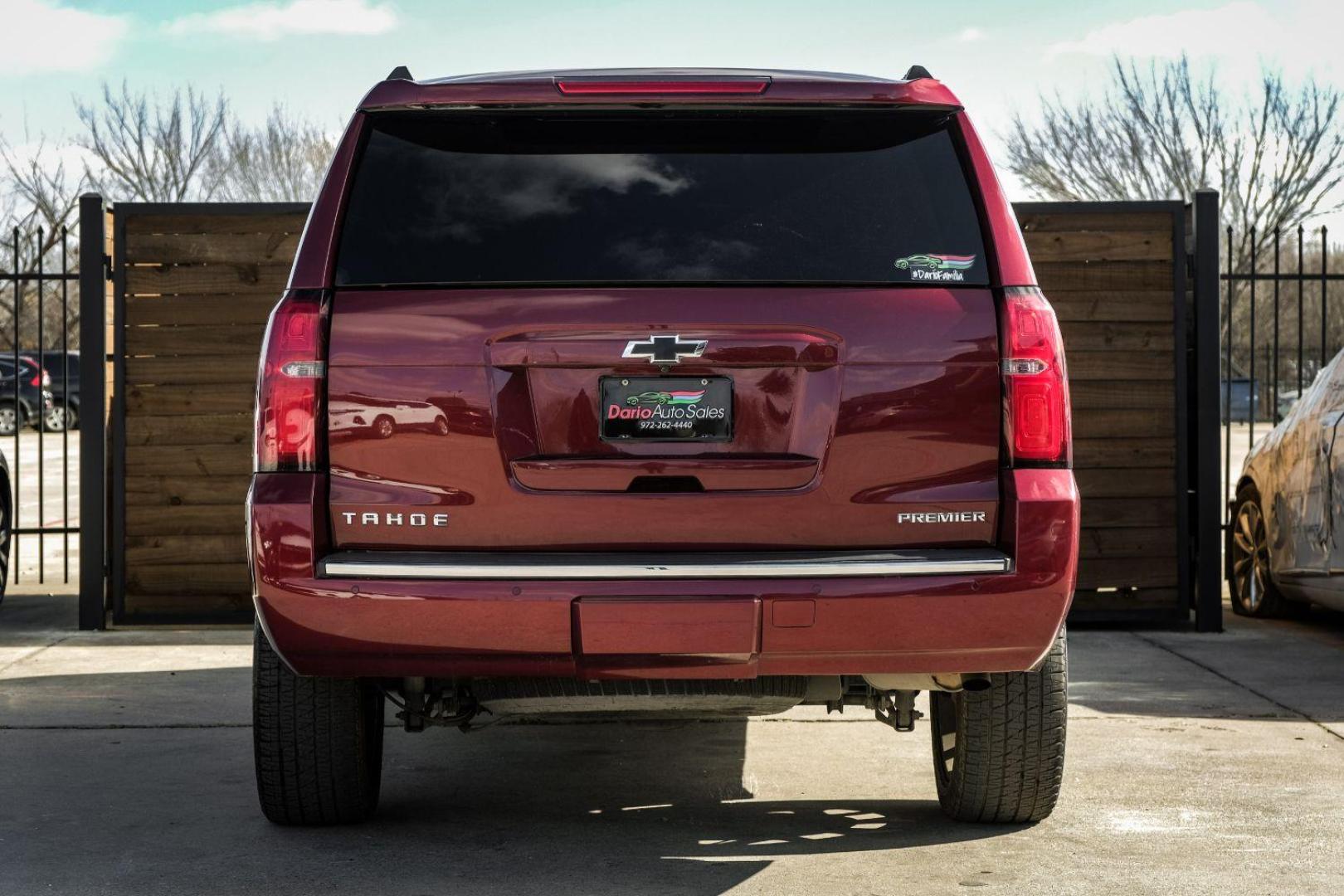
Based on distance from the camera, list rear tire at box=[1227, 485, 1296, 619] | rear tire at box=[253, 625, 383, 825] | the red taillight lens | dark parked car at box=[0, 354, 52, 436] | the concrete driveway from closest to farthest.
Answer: the red taillight lens → the concrete driveway → rear tire at box=[253, 625, 383, 825] → rear tire at box=[1227, 485, 1296, 619] → dark parked car at box=[0, 354, 52, 436]

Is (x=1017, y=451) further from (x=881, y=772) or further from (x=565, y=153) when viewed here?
(x=881, y=772)

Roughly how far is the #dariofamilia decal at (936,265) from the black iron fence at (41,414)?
5760mm

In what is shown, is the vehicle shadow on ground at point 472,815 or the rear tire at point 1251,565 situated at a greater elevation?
the rear tire at point 1251,565

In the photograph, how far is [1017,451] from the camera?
3.88 metres

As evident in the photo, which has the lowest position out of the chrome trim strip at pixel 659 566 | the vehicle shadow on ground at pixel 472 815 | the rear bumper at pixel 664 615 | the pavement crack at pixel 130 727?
the vehicle shadow on ground at pixel 472 815

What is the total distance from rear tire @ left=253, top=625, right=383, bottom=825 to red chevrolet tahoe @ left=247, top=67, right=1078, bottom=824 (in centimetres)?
48

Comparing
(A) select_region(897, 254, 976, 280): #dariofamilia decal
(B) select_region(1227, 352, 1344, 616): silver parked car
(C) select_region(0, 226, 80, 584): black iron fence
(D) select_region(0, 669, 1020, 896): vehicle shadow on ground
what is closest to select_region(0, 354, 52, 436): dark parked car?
(C) select_region(0, 226, 80, 584): black iron fence

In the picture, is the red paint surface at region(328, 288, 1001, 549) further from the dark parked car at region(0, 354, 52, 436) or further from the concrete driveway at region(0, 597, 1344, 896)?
the dark parked car at region(0, 354, 52, 436)

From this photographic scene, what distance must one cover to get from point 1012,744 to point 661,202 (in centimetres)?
176

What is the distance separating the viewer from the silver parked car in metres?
8.01

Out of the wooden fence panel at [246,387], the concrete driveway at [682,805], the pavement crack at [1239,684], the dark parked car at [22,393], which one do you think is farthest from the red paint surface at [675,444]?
the dark parked car at [22,393]

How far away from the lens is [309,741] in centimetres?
445

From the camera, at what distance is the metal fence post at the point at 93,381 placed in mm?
8398

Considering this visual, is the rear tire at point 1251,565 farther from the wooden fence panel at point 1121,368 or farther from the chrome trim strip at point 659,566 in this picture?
the chrome trim strip at point 659,566
